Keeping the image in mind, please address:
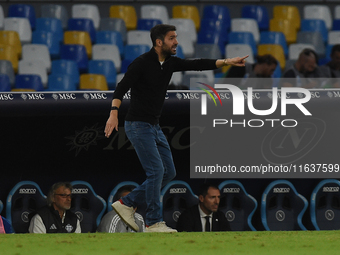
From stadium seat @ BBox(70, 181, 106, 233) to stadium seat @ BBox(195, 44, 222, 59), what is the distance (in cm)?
376

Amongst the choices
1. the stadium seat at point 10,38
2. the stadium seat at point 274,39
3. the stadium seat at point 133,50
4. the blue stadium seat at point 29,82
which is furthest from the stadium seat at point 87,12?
the stadium seat at point 274,39

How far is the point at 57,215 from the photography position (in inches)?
239

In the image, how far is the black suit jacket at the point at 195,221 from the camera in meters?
6.16

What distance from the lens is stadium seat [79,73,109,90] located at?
8492 mm

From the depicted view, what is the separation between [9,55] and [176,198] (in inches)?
165

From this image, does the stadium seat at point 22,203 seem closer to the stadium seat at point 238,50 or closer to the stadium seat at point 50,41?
the stadium seat at point 50,41

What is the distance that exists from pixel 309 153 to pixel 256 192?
2.34ft

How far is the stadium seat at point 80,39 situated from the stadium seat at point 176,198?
4.07 meters

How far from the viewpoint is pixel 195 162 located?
640cm

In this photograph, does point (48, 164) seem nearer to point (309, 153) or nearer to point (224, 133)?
point (224, 133)

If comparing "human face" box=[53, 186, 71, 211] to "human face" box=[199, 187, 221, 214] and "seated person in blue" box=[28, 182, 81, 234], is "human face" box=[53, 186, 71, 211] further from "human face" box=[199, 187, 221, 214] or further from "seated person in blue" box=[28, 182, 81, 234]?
"human face" box=[199, 187, 221, 214]

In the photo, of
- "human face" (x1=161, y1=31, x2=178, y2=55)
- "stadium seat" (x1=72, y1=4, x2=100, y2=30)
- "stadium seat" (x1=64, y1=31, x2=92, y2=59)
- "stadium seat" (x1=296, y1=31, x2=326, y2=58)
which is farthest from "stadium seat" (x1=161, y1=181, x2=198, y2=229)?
"stadium seat" (x1=72, y1=4, x2=100, y2=30)

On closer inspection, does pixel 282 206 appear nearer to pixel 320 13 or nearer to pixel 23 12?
pixel 320 13

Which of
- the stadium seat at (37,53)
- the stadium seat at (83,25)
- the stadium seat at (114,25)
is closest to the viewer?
the stadium seat at (37,53)
